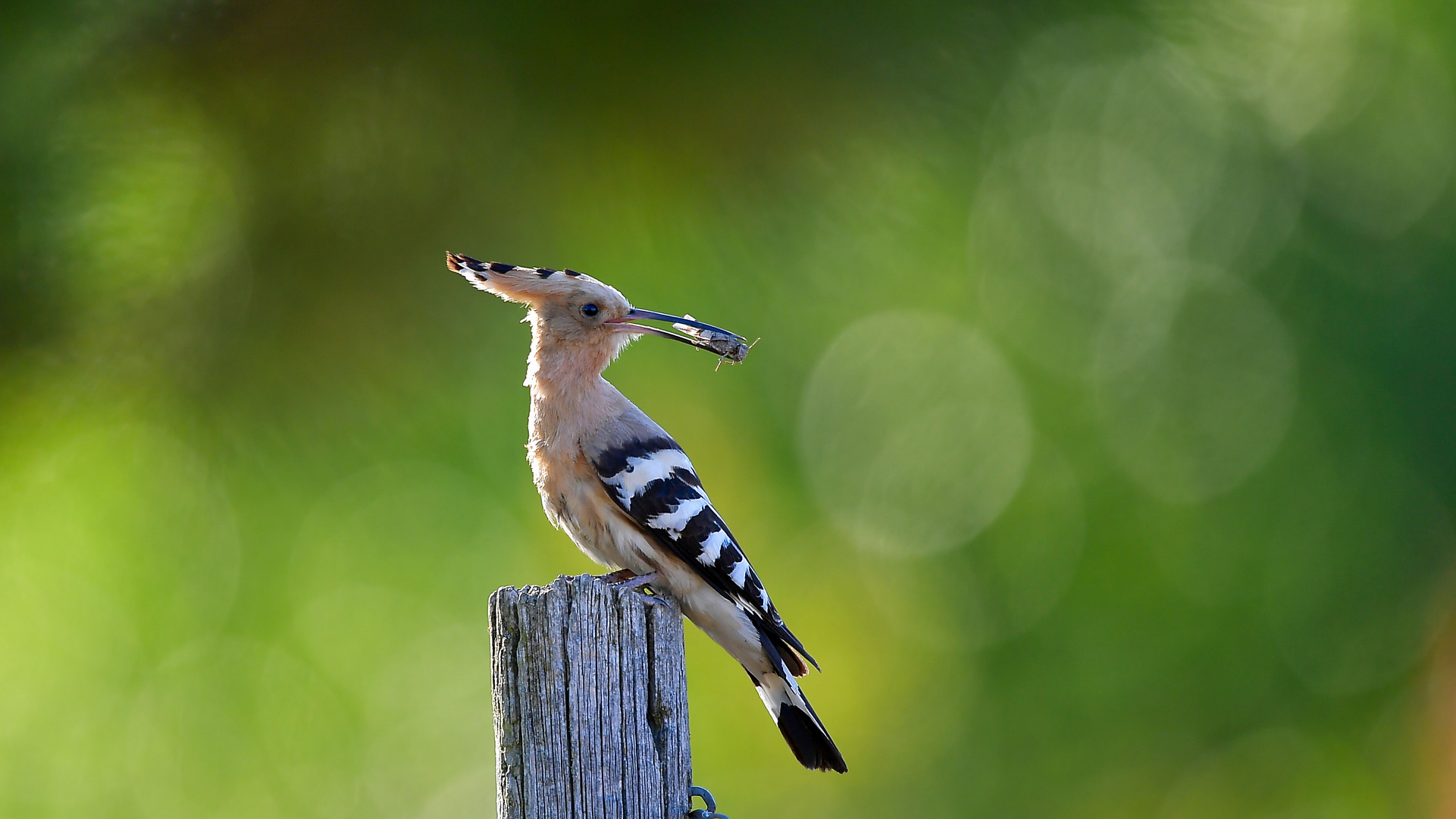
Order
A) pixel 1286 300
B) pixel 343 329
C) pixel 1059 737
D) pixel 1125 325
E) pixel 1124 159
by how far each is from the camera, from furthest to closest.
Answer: pixel 1059 737 → pixel 1125 325 → pixel 1286 300 → pixel 1124 159 → pixel 343 329

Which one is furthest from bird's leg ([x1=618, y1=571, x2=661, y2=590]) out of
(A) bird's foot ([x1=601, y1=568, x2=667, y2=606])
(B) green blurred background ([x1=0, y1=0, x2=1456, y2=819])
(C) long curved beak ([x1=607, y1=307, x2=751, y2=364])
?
(B) green blurred background ([x1=0, y1=0, x2=1456, y2=819])

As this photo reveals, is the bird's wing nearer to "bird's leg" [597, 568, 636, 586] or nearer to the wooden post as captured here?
"bird's leg" [597, 568, 636, 586]

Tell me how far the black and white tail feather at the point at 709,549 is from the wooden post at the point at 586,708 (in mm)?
630

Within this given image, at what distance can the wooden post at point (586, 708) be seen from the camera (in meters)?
1.42

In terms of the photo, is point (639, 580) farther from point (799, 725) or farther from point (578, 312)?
point (578, 312)

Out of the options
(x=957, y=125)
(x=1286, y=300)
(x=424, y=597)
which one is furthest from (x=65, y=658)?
(x=1286, y=300)

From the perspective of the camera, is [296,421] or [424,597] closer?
[296,421]

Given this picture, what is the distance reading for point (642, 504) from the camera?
214 centimetres

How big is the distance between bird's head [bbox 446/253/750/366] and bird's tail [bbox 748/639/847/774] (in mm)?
637

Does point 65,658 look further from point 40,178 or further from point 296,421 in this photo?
point 40,178

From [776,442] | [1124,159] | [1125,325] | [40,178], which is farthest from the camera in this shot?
[776,442]

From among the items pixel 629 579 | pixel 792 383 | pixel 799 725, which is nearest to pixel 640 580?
pixel 629 579

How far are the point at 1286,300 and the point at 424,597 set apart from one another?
4444mm

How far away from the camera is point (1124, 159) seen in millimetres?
4129
